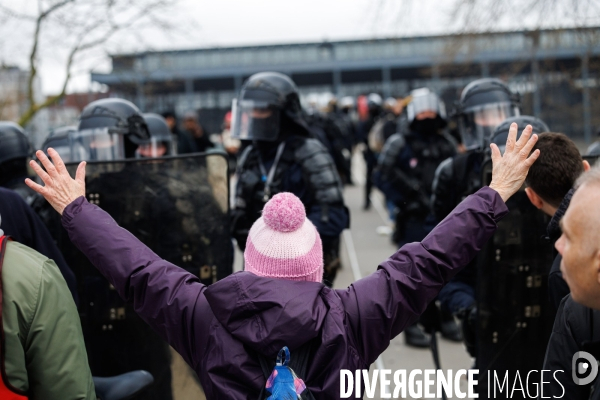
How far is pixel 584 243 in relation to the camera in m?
1.58

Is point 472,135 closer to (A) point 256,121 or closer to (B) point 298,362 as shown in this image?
(A) point 256,121

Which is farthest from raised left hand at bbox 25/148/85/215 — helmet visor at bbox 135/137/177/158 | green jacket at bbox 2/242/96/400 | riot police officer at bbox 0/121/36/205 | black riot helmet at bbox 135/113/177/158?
black riot helmet at bbox 135/113/177/158

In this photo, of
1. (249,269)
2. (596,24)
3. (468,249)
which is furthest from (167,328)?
(596,24)

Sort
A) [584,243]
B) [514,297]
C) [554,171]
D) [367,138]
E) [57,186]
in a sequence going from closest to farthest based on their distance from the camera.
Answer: [584,243] < [57,186] < [554,171] < [514,297] < [367,138]

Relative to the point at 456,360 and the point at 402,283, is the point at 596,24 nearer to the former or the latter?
the point at 456,360

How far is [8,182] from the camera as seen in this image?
3885 millimetres

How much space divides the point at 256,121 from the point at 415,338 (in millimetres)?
2457

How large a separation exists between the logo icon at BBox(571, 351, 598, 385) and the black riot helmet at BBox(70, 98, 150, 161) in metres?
2.94

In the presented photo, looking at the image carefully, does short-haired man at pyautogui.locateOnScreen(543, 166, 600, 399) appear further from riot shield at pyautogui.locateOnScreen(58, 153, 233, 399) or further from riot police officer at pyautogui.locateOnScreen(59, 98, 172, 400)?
riot police officer at pyautogui.locateOnScreen(59, 98, 172, 400)

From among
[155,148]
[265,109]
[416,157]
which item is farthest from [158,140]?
[416,157]

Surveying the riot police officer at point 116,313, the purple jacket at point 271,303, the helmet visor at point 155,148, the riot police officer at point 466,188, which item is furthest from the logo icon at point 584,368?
the helmet visor at point 155,148

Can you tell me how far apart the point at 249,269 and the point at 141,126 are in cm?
260

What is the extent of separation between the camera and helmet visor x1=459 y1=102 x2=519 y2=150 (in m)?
4.36

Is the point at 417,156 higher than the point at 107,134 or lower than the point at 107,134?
lower
